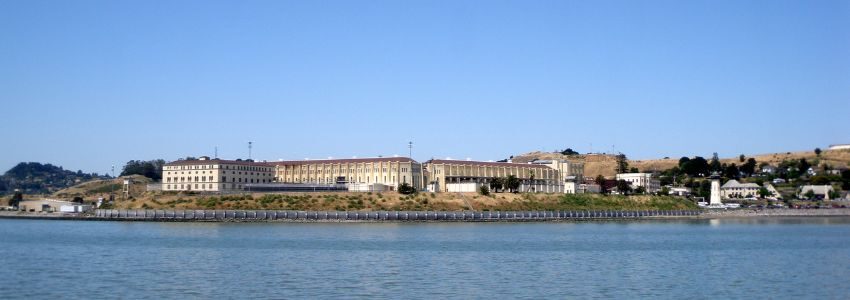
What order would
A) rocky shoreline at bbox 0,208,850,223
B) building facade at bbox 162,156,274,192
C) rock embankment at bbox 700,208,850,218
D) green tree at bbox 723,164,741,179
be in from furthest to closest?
green tree at bbox 723,164,741,179 → rock embankment at bbox 700,208,850,218 → building facade at bbox 162,156,274,192 → rocky shoreline at bbox 0,208,850,223

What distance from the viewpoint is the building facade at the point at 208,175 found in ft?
419

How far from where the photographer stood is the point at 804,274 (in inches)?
1687

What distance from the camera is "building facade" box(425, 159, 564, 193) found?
455ft

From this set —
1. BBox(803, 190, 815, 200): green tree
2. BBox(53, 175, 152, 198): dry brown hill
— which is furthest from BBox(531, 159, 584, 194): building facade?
BBox(53, 175, 152, 198): dry brown hill

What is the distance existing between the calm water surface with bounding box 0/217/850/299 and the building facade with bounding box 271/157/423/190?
197ft

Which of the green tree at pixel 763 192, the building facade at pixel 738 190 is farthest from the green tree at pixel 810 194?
the building facade at pixel 738 190

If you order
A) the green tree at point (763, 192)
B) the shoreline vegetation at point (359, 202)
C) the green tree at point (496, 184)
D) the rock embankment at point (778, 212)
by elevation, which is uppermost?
the green tree at point (496, 184)

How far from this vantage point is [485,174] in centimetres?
14812

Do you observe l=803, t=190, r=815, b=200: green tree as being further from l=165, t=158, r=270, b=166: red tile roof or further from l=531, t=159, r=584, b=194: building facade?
l=165, t=158, r=270, b=166: red tile roof

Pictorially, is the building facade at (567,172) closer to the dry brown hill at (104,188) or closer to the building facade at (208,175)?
the building facade at (208,175)

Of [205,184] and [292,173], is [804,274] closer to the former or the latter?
[205,184]

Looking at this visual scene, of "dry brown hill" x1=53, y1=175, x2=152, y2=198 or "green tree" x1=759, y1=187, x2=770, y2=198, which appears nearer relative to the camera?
"dry brown hill" x1=53, y1=175, x2=152, y2=198

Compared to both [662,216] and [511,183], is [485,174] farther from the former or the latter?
[662,216]

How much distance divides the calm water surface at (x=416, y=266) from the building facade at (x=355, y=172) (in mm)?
60060
